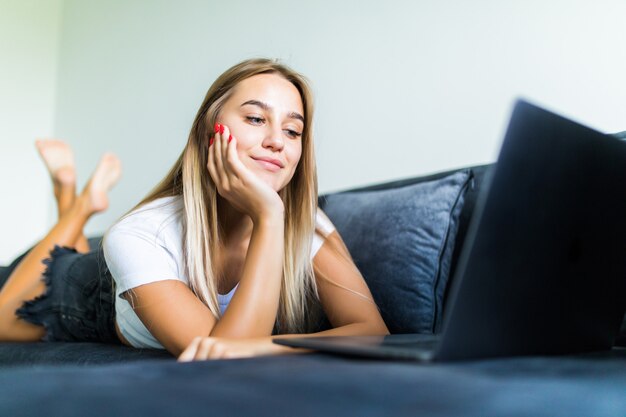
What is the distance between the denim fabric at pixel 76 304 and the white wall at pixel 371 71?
3.23ft

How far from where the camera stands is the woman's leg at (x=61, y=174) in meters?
2.40

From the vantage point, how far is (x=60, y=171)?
2.54 metres

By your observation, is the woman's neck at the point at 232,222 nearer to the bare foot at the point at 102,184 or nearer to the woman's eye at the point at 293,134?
the woman's eye at the point at 293,134

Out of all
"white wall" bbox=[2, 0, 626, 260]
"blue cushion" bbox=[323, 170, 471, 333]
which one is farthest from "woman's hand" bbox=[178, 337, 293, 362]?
"white wall" bbox=[2, 0, 626, 260]

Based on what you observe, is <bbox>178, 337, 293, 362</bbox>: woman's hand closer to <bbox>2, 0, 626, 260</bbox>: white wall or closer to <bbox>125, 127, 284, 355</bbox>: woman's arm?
<bbox>125, 127, 284, 355</bbox>: woman's arm

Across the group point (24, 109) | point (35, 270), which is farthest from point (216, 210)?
point (24, 109)

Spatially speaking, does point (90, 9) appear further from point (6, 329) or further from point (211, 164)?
point (211, 164)

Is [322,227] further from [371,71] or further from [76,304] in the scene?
[371,71]

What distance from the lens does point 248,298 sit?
119 centimetres

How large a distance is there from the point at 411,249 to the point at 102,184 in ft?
4.54

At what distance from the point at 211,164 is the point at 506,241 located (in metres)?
0.89

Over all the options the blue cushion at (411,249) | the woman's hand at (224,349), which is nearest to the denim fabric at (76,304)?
the blue cushion at (411,249)

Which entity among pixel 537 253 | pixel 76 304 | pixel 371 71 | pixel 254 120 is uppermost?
pixel 371 71

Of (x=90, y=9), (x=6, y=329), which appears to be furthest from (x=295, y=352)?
(x=90, y=9)
